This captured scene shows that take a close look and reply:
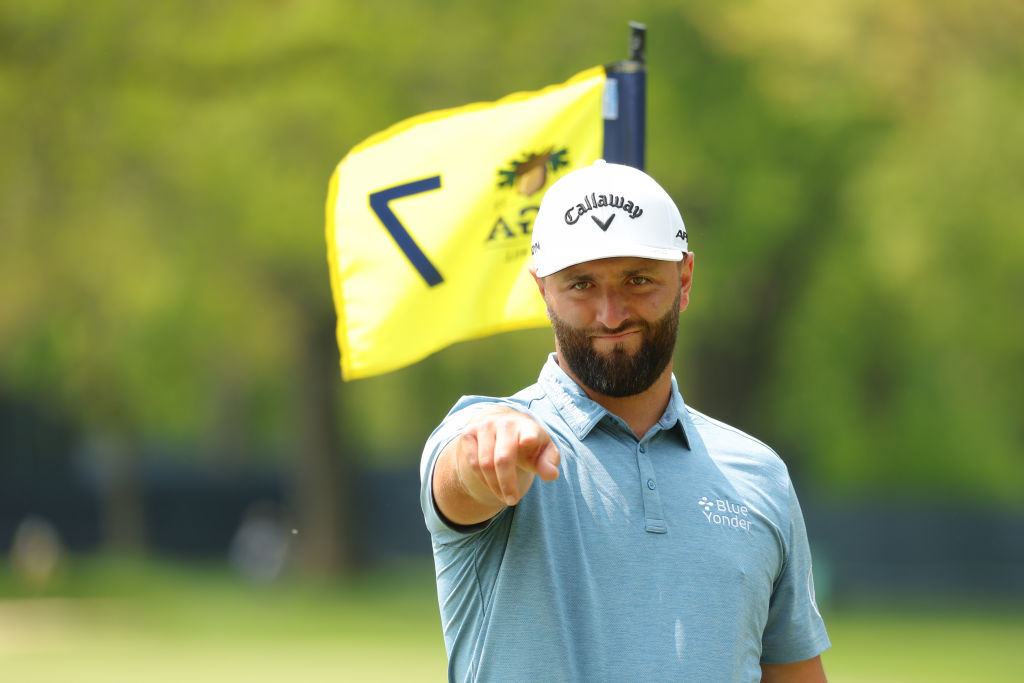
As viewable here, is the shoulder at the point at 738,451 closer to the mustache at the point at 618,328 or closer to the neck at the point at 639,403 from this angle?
the neck at the point at 639,403

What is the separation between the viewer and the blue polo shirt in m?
2.78

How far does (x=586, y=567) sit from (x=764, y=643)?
2.11ft

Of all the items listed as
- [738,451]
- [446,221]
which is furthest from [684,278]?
[446,221]

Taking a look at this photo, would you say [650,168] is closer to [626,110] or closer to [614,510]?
[626,110]

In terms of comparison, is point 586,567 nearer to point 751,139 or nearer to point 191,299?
point 751,139

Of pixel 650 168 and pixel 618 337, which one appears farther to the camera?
pixel 650 168

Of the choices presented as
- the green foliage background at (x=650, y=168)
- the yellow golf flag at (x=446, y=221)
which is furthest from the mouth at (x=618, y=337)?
the green foliage background at (x=650, y=168)

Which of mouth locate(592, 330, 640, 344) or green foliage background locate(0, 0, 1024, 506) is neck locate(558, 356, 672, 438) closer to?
mouth locate(592, 330, 640, 344)

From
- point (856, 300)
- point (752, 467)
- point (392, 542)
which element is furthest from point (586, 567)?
point (392, 542)

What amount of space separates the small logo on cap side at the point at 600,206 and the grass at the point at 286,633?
512 inches

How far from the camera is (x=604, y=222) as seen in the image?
9.80ft

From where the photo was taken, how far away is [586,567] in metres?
2.79

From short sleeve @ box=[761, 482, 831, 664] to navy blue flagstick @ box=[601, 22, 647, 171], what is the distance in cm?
289

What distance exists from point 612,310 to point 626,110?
Result: 310cm
